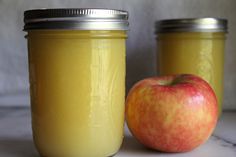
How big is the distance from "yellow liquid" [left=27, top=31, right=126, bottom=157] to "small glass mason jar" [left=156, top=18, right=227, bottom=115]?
24 centimetres

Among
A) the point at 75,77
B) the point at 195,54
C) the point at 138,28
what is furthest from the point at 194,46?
the point at 75,77

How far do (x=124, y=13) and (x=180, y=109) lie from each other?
0.53 feet

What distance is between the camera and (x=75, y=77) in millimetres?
583

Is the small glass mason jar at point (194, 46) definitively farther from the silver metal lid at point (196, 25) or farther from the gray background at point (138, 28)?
the gray background at point (138, 28)

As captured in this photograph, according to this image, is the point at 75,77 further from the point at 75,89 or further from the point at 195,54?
the point at 195,54

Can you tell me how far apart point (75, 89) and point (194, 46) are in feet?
1.07

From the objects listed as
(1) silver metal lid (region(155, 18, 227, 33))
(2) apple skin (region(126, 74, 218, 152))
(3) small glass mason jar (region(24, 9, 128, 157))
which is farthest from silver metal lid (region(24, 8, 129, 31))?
(1) silver metal lid (region(155, 18, 227, 33))

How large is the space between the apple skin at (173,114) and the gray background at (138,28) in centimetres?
33

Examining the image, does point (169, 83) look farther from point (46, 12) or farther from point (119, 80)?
point (46, 12)

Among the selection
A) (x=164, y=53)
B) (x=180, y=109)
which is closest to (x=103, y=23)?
(x=180, y=109)

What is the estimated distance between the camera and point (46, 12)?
57 cm

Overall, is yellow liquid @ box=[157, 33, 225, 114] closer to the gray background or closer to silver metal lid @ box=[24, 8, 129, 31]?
the gray background

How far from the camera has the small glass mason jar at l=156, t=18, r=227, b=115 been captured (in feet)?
2.68

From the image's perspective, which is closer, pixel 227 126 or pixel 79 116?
pixel 79 116
